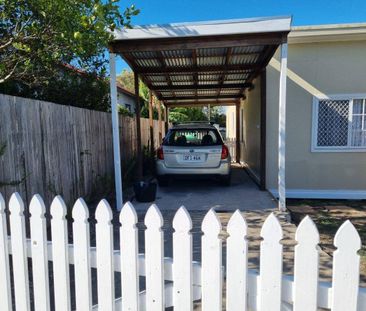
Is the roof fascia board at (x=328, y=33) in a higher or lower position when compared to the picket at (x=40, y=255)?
higher

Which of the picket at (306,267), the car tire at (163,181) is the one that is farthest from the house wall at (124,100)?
the picket at (306,267)

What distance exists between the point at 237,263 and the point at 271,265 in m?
0.19

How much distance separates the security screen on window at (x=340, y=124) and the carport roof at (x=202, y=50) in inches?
75.8

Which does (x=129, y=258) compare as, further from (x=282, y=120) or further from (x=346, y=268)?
(x=282, y=120)

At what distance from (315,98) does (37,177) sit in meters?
6.32

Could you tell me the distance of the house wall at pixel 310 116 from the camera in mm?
6961

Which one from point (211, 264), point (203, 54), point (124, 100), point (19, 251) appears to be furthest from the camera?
point (124, 100)

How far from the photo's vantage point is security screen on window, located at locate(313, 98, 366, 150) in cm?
706

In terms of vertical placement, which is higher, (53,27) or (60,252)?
(53,27)

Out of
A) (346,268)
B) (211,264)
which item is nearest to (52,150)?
(211,264)

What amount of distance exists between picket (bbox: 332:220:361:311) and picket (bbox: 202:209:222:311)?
24.7 inches

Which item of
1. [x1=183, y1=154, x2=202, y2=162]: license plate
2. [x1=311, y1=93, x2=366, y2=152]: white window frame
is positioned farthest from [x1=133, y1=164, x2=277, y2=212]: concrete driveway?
[x1=311, y1=93, x2=366, y2=152]: white window frame

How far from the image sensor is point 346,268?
152cm

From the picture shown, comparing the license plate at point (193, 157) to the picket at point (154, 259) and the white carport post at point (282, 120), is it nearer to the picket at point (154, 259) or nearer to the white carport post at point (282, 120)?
the white carport post at point (282, 120)
